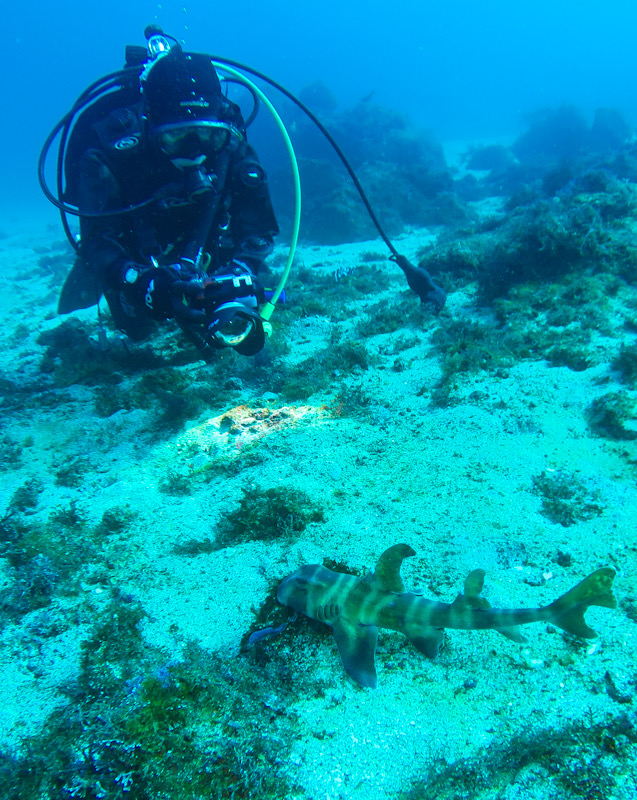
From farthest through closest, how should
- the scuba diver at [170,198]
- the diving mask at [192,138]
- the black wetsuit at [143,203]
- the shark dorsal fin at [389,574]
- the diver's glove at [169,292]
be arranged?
the black wetsuit at [143,203]
the diving mask at [192,138]
the scuba diver at [170,198]
the diver's glove at [169,292]
the shark dorsal fin at [389,574]

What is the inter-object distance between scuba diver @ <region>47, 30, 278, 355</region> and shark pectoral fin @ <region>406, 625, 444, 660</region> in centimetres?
305

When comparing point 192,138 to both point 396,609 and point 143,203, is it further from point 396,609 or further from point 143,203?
point 396,609

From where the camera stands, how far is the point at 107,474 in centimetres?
374

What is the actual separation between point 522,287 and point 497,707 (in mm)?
5337

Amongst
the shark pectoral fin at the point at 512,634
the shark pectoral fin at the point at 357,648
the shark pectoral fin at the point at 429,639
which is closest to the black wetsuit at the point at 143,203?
the shark pectoral fin at the point at 357,648

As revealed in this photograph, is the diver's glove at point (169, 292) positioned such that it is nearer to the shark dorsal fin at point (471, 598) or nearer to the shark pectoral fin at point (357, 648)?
the shark pectoral fin at point (357, 648)

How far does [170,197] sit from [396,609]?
5.31m

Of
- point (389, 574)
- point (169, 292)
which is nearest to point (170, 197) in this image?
point (169, 292)

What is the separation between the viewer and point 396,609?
2.20 metres

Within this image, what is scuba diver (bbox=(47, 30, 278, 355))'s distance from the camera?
4180 millimetres

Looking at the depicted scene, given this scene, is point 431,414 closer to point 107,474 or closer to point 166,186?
point 107,474

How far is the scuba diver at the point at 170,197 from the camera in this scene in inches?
166

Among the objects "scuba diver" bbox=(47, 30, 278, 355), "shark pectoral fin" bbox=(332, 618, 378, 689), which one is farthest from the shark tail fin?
"scuba diver" bbox=(47, 30, 278, 355)

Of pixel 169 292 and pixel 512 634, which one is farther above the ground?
pixel 169 292
